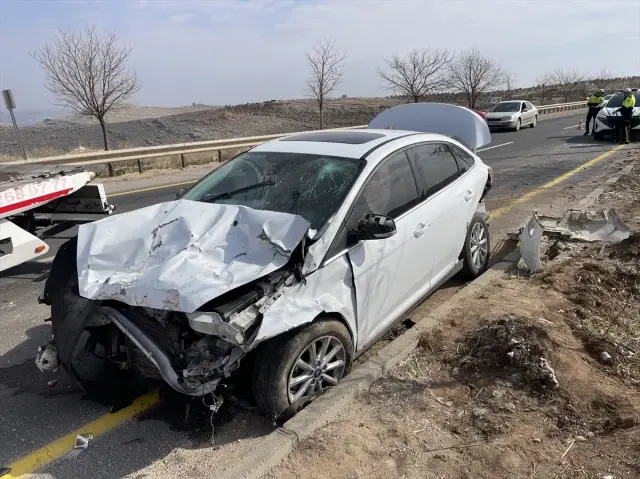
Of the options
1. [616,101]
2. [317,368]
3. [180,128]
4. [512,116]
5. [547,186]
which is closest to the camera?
[317,368]

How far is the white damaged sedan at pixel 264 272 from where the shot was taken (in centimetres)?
302

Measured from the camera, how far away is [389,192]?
4.21m

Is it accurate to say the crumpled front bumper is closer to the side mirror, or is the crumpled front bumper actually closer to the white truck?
the white truck

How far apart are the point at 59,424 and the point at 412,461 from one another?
2.26 m

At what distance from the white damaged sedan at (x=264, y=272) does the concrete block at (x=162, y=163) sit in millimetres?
13733

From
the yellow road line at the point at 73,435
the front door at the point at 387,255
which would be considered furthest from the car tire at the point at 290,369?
the yellow road line at the point at 73,435

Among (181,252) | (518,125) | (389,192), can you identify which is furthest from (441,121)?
(518,125)

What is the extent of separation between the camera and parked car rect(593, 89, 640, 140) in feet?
62.0

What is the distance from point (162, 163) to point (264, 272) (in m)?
15.9

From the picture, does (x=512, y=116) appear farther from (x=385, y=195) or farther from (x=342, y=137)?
(x=385, y=195)

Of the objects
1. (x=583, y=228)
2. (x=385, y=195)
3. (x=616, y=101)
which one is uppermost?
(x=385, y=195)

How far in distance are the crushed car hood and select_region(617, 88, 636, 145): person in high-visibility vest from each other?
18814 millimetres

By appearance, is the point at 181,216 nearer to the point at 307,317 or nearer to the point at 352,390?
the point at 307,317

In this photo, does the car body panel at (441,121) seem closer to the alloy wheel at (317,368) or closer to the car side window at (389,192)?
the car side window at (389,192)
